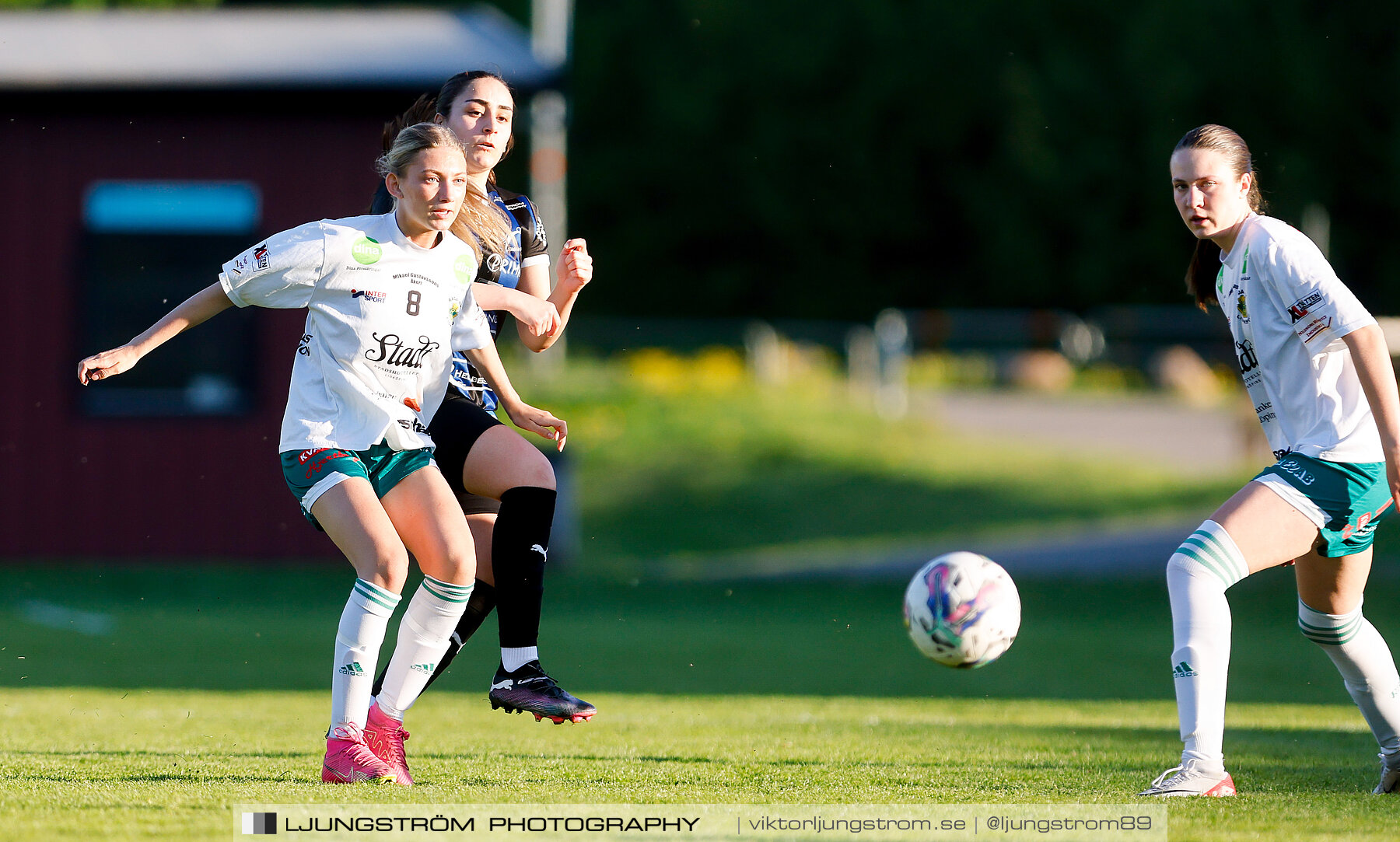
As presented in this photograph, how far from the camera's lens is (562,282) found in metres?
5.53

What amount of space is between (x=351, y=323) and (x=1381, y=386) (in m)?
3.00

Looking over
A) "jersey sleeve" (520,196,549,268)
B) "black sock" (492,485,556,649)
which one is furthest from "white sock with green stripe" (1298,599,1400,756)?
"jersey sleeve" (520,196,549,268)

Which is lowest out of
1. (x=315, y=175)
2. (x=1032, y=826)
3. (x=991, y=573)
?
(x=1032, y=826)

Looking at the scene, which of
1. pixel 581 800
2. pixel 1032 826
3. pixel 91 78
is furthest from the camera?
pixel 91 78

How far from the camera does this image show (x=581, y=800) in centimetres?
458

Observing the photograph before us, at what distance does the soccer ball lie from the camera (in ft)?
17.2

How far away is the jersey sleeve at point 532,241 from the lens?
566 centimetres

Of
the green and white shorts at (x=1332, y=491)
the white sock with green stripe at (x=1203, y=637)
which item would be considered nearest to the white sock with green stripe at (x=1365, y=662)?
the green and white shorts at (x=1332, y=491)

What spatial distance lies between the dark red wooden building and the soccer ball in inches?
396

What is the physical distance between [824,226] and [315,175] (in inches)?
895

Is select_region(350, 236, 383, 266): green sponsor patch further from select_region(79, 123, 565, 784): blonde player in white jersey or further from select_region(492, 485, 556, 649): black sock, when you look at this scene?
select_region(492, 485, 556, 649): black sock

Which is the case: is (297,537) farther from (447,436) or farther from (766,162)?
(766,162)

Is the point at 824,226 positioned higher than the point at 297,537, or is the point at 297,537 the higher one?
the point at 824,226

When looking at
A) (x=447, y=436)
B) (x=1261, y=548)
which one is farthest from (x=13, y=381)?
(x=1261, y=548)
